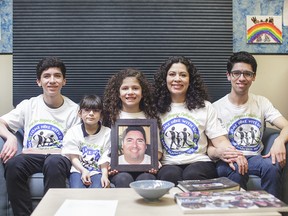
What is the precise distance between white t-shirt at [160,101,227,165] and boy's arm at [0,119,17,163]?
952 millimetres

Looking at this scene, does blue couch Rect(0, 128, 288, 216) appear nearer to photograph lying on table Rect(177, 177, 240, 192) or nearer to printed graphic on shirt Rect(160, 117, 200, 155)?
printed graphic on shirt Rect(160, 117, 200, 155)

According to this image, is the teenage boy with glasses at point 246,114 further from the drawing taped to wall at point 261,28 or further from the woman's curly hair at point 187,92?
the drawing taped to wall at point 261,28

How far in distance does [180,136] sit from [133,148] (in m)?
0.38

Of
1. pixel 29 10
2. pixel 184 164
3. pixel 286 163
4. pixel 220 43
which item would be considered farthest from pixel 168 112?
pixel 29 10

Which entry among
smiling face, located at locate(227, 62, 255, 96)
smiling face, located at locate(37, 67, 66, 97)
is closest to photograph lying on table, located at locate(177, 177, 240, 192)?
smiling face, located at locate(227, 62, 255, 96)

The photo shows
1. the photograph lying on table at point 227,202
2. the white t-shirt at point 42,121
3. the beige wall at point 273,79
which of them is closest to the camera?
the photograph lying on table at point 227,202

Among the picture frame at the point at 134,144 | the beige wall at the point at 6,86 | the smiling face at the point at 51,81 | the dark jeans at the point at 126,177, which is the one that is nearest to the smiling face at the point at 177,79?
the picture frame at the point at 134,144

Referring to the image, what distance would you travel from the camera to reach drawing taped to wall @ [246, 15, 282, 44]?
304cm

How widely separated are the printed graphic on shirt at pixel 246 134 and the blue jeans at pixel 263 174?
0.68 feet

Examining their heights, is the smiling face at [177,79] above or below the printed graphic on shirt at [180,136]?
above

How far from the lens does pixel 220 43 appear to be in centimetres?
300

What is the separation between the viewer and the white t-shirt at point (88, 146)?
2.14 m

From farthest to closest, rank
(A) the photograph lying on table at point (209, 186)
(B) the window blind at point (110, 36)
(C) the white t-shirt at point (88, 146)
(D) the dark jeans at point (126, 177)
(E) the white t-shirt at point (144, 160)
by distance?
(B) the window blind at point (110, 36), (C) the white t-shirt at point (88, 146), (E) the white t-shirt at point (144, 160), (D) the dark jeans at point (126, 177), (A) the photograph lying on table at point (209, 186)

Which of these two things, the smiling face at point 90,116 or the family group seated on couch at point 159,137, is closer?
the family group seated on couch at point 159,137
